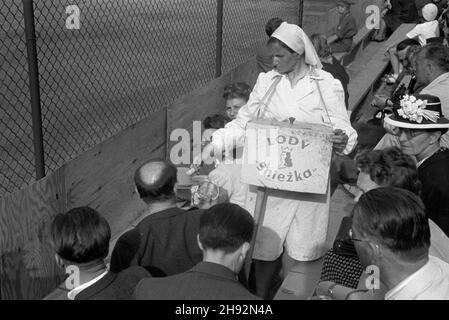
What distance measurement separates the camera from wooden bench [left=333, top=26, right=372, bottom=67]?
440 inches

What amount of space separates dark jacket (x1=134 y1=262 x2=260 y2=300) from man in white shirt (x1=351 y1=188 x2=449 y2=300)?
20.5 inches

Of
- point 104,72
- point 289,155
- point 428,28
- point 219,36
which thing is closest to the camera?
point 289,155

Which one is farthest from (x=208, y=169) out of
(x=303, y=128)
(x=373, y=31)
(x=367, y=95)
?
(x=373, y=31)

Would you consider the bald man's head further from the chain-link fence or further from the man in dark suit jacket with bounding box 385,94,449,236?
the chain-link fence

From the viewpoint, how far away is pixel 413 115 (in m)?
4.04

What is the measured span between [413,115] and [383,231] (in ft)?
5.79

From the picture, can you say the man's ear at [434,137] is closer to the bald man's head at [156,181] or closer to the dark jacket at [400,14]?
the bald man's head at [156,181]

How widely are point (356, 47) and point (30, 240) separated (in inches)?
362

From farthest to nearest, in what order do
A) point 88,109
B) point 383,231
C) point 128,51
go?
point 128,51
point 88,109
point 383,231

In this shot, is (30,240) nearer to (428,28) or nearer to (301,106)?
(301,106)

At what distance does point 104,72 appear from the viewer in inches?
414

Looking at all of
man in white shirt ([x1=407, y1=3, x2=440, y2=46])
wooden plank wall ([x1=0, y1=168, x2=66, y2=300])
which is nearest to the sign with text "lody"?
wooden plank wall ([x1=0, y1=168, x2=66, y2=300])

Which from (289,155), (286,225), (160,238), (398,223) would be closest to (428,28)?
(286,225)
